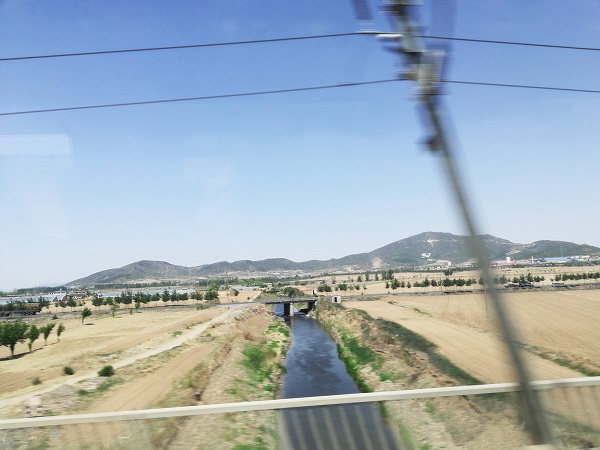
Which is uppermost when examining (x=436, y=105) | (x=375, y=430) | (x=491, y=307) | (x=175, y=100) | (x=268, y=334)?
(x=175, y=100)

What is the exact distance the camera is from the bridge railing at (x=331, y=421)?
170 inches

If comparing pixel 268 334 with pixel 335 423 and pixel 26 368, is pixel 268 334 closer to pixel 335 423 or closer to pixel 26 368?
pixel 26 368

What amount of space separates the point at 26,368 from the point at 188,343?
1316cm

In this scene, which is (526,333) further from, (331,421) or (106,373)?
(331,421)

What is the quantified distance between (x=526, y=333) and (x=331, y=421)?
36906 mm

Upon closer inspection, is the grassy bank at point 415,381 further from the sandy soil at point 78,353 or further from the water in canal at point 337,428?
the sandy soil at point 78,353

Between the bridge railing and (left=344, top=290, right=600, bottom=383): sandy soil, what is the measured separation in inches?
44.9

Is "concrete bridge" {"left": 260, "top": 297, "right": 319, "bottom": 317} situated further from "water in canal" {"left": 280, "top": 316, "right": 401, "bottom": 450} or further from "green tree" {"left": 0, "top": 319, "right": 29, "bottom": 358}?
"water in canal" {"left": 280, "top": 316, "right": 401, "bottom": 450}

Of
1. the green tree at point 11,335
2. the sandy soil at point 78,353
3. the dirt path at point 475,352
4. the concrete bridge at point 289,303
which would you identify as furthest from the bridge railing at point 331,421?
the concrete bridge at point 289,303

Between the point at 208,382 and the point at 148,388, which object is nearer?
the point at 148,388

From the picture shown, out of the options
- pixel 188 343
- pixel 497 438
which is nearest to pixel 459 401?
pixel 497 438

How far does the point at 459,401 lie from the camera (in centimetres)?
481

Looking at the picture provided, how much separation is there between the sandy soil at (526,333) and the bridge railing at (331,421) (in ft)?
3.74

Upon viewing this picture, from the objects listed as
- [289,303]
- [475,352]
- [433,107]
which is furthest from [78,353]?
[289,303]
